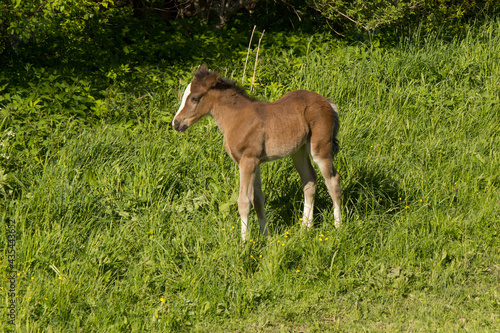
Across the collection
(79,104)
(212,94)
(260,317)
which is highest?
(212,94)

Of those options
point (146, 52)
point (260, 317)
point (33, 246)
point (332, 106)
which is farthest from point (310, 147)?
point (146, 52)

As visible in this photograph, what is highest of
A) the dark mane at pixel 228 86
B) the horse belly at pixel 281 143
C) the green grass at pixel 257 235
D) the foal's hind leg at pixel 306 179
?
the dark mane at pixel 228 86

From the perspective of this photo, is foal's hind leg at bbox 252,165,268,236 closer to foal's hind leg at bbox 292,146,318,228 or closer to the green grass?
the green grass

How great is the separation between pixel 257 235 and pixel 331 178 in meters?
0.88

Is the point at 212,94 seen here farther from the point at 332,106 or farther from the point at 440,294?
the point at 440,294

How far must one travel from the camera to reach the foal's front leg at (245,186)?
5.12 meters

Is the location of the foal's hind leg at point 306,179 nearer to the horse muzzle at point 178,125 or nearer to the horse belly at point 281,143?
the horse belly at point 281,143

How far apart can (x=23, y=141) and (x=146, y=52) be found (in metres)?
2.92

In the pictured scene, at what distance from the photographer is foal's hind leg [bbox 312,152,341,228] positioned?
5.40 meters

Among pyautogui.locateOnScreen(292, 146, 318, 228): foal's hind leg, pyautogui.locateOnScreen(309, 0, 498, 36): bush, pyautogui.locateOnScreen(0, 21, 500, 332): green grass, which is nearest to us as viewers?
pyautogui.locateOnScreen(0, 21, 500, 332): green grass

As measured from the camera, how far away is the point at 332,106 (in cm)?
559

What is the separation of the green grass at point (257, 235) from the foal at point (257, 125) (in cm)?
46

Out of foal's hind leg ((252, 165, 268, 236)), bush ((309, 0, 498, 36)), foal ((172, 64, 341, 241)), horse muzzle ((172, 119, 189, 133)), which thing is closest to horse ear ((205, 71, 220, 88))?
foal ((172, 64, 341, 241))

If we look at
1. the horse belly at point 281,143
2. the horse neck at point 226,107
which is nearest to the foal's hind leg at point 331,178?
the horse belly at point 281,143
